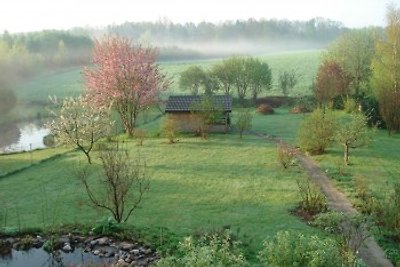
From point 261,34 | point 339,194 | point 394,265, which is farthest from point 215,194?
point 261,34

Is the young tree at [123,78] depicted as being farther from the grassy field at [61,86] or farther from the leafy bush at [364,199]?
the leafy bush at [364,199]

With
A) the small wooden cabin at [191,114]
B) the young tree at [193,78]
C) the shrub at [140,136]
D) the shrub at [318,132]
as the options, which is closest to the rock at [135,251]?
the shrub at [318,132]

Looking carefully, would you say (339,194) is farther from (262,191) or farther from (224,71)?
(224,71)

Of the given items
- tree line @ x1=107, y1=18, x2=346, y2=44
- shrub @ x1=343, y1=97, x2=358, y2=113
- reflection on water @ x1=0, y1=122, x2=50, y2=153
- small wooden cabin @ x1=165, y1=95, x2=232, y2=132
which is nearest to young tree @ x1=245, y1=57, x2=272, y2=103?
shrub @ x1=343, y1=97, x2=358, y2=113

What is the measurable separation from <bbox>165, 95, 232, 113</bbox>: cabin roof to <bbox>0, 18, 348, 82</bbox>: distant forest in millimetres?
41495

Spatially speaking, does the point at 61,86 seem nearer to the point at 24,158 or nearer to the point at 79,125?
the point at 24,158

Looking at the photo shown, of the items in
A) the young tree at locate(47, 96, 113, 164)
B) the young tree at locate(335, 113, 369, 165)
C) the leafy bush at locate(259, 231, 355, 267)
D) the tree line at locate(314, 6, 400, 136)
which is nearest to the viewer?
the leafy bush at locate(259, 231, 355, 267)

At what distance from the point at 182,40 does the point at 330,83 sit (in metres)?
114

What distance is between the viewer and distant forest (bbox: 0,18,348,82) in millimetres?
88812

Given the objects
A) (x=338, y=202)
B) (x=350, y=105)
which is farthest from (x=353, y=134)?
(x=350, y=105)

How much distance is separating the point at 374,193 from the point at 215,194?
27.8ft

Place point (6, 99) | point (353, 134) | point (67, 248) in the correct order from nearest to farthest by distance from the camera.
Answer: point (67, 248) < point (353, 134) < point (6, 99)

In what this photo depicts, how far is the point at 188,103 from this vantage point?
43906mm

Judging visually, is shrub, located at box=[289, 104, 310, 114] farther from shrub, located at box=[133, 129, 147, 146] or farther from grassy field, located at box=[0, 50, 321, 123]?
shrub, located at box=[133, 129, 147, 146]
